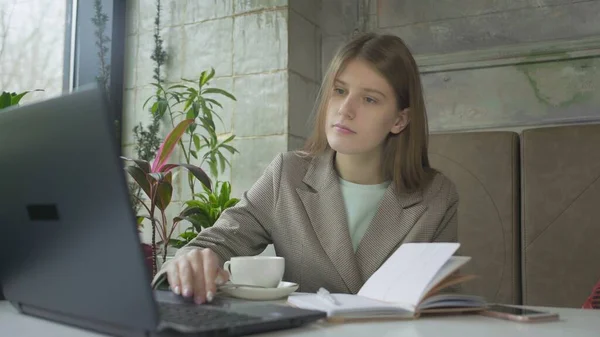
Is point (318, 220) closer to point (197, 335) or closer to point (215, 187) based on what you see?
point (197, 335)

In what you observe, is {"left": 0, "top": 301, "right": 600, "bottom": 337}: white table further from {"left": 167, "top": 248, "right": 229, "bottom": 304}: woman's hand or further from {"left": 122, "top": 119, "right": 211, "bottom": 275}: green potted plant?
{"left": 122, "top": 119, "right": 211, "bottom": 275}: green potted plant

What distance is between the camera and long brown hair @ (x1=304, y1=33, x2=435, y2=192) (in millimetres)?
1491

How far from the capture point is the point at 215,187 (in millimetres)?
2787

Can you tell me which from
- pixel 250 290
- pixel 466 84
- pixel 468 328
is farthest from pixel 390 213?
pixel 466 84

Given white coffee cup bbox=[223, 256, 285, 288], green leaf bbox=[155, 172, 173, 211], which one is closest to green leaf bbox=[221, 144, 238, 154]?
green leaf bbox=[155, 172, 173, 211]

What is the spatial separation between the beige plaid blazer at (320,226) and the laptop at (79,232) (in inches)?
26.2

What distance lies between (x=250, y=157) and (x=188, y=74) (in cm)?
61

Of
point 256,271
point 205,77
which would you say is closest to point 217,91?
point 205,77

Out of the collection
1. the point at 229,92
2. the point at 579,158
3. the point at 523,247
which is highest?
the point at 229,92

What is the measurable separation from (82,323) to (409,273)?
0.50 m

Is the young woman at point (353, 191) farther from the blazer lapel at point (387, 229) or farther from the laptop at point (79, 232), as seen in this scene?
the laptop at point (79, 232)

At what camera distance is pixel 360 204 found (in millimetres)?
1508

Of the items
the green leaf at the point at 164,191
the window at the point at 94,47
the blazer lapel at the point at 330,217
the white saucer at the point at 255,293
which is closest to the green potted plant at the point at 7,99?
the green leaf at the point at 164,191

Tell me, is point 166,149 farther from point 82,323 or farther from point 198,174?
point 82,323
